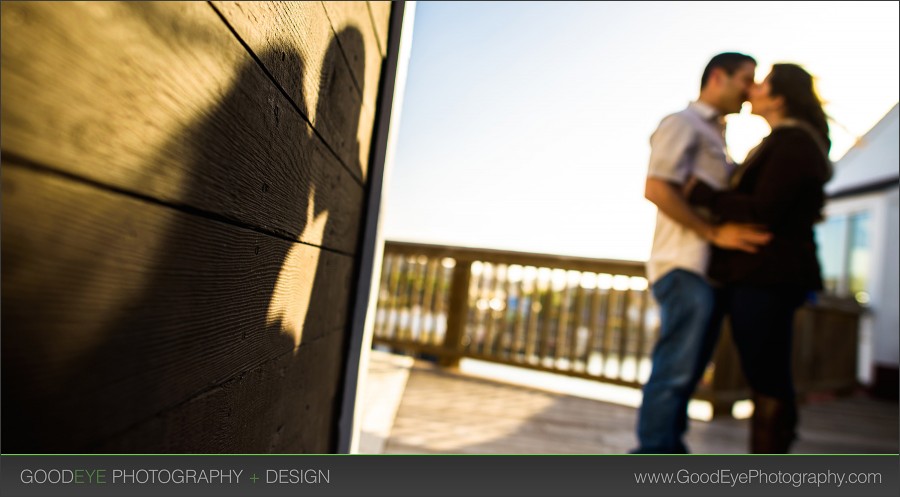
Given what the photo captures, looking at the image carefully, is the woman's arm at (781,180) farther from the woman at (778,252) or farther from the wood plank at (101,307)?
the wood plank at (101,307)

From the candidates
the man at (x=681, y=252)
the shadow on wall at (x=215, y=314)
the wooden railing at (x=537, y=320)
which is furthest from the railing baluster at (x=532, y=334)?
the shadow on wall at (x=215, y=314)

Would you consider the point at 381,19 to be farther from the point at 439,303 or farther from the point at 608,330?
the point at 439,303

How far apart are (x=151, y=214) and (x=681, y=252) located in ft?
4.82

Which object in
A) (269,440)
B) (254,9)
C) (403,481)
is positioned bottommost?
(403,481)

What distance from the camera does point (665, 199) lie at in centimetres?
152

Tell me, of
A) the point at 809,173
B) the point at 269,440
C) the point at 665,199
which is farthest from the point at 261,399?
the point at 809,173

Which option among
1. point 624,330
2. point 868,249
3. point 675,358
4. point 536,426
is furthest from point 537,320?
point 868,249

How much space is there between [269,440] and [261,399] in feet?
0.36

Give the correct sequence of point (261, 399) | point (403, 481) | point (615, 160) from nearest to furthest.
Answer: point (261, 399) → point (403, 481) → point (615, 160)

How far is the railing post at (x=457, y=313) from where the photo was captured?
4270mm

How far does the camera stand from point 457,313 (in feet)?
14.1

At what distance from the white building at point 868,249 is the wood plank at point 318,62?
5.92 m

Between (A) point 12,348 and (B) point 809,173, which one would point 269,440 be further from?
(B) point 809,173

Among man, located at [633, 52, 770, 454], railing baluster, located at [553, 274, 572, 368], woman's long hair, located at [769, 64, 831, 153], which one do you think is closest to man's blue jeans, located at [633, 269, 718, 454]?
man, located at [633, 52, 770, 454]
